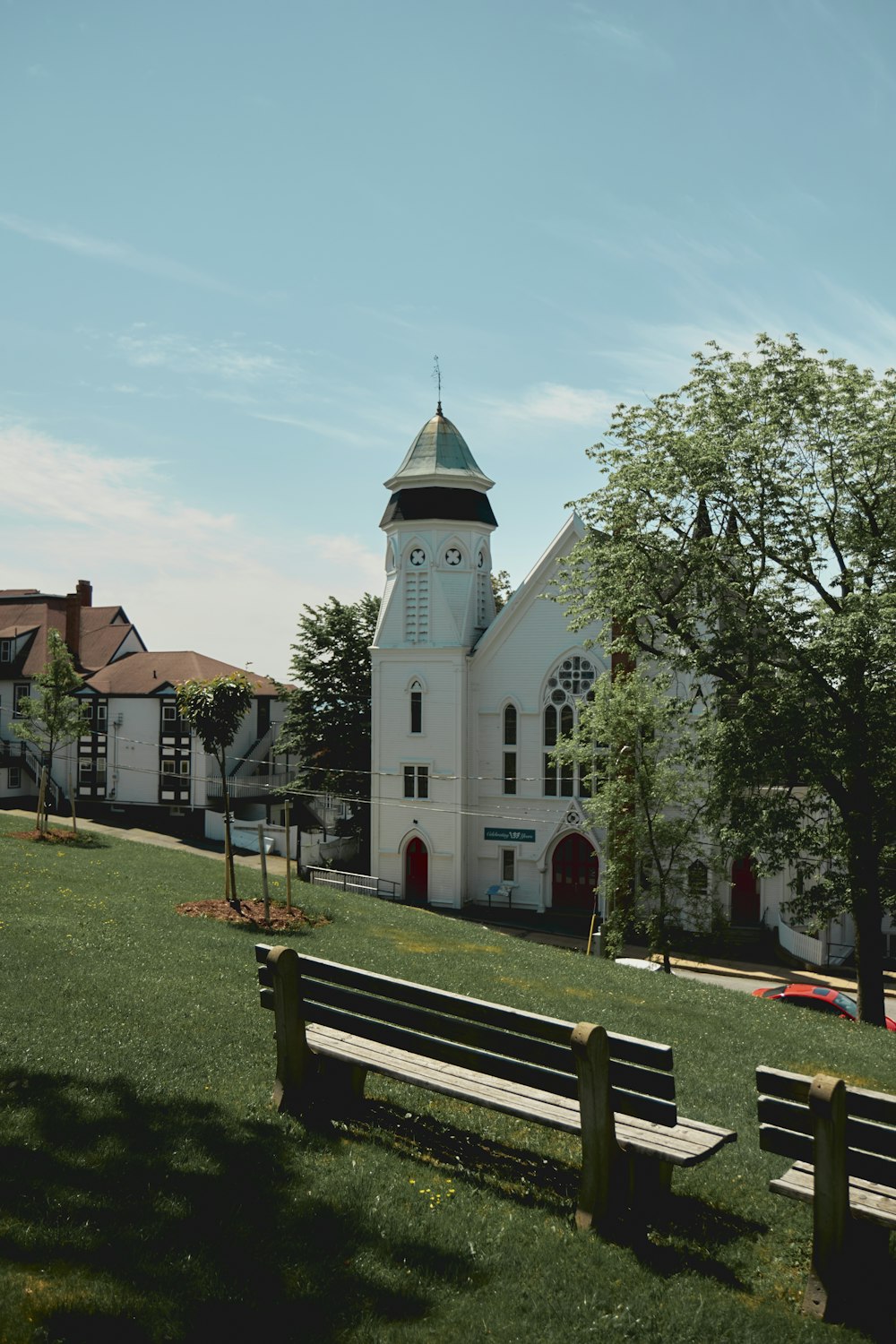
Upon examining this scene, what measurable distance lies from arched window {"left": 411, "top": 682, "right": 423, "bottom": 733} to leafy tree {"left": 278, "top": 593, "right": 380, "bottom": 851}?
4768mm

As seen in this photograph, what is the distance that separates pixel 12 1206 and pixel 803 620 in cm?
1814

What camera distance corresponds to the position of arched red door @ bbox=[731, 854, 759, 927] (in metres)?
40.2

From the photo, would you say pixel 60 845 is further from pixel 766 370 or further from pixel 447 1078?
pixel 447 1078

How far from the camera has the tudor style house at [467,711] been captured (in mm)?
42594

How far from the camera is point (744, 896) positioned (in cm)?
4041

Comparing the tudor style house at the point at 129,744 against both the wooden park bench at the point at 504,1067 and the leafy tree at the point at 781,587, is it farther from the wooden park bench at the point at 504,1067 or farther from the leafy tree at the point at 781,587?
the wooden park bench at the point at 504,1067

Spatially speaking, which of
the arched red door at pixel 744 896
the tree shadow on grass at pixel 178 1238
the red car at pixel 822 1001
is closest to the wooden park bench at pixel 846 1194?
the tree shadow on grass at pixel 178 1238

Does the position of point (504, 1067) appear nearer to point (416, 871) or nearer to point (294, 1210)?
point (294, 1210)

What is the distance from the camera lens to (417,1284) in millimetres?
5527

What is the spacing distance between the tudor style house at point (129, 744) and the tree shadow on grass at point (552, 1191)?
1700 inches

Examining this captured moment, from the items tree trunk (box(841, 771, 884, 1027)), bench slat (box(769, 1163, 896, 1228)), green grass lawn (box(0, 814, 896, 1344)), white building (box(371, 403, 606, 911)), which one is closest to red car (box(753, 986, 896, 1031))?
tree trunk (box(841, 771, 884, 1027))

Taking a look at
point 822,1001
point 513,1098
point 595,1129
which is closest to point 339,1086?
point 513,1098

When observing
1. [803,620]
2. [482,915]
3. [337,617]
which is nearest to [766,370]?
[803,620]

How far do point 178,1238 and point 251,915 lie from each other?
42.2 feet
